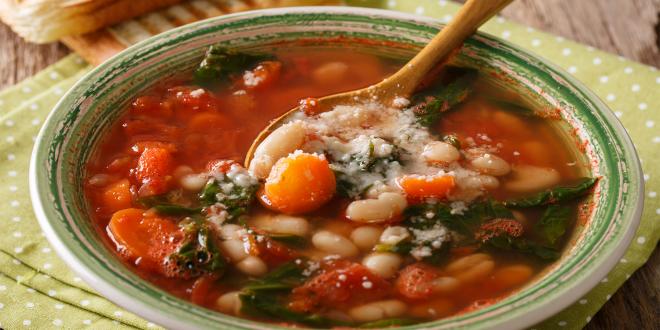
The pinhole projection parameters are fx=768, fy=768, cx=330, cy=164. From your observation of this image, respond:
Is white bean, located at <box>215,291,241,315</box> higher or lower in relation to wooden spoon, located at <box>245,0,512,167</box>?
lower

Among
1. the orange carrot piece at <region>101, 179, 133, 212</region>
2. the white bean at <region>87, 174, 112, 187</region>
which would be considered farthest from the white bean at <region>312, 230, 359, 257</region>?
the white bean at <region>87, 174, 112, 187</region>

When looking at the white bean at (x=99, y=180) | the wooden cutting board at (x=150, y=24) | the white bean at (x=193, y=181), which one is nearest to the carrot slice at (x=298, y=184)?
the white bean at (x=193, y=181)

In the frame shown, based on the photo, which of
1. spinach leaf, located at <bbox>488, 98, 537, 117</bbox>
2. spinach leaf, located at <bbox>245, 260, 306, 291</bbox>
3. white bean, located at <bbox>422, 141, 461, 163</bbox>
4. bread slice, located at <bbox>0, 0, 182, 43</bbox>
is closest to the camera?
spinach leaf, located at <bbox>245, 260, 306, 291</bbox>

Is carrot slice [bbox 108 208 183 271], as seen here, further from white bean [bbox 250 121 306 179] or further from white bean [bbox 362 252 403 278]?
white bean [bbox 362 252 403 278]

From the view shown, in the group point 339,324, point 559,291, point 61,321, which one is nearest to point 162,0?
point 61,321

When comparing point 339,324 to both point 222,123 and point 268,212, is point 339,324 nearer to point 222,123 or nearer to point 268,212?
point 268,212

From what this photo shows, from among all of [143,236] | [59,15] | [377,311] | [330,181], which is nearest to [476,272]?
[377,311]

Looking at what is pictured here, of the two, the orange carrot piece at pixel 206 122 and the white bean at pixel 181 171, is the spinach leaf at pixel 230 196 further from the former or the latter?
the orange carrot piece at pixel 206 122
